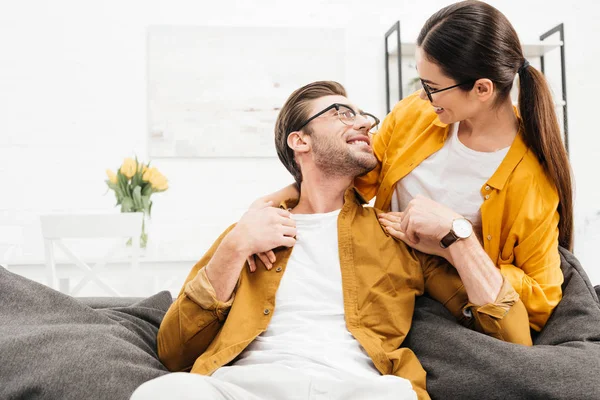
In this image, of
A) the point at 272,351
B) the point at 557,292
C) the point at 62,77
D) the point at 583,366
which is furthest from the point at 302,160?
the point at 62,77

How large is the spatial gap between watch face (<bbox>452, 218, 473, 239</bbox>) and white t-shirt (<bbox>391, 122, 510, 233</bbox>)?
24 centimetres

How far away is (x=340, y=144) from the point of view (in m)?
1.79

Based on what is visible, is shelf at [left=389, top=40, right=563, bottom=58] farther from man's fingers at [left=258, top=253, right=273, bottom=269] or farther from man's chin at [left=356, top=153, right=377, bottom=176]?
man's fingers at [left=258, top=253, right=273, bottom=269]

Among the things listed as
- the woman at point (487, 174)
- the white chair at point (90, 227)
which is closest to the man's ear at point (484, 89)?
the woman at point (487, 174)

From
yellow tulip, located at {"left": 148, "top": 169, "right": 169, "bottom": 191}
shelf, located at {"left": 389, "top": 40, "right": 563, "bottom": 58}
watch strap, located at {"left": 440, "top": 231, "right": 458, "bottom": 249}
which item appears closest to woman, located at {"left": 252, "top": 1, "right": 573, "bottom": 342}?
watch strap, located at {"left": 440, "top": 231, "right": 458, "bottom": 249}

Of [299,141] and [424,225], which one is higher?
[299,141]

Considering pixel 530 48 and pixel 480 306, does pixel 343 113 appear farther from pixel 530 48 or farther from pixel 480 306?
pixel 530 48

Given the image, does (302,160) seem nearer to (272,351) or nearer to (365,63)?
(272,351)

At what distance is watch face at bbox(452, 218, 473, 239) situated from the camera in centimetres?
148

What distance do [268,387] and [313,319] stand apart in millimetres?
298

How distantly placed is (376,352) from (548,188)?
0.68 metres

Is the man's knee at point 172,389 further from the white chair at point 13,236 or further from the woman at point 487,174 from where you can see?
the white chair at point 13,236

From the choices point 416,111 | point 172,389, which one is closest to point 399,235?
point 416,111

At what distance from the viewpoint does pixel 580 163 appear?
436 cm
